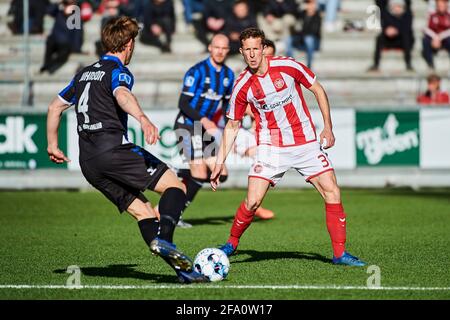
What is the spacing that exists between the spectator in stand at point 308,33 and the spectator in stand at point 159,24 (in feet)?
9.29

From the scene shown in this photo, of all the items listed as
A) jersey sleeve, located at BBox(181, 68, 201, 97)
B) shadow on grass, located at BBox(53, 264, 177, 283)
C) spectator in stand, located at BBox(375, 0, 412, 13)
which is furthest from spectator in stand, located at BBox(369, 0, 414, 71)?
shadow on grass, located at BBox(53, 264, 177, 283)

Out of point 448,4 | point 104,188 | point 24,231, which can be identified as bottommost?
point 24,231

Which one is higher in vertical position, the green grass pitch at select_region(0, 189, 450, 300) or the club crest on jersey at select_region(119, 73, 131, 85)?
the club crest on jersey at select_region(119, 73, 131, 85)

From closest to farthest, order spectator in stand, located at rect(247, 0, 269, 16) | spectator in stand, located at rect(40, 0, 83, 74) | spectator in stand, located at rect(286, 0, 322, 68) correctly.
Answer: spectator in stand, located at rect(40, 0, 83, 74) < spectator in stand, located at rect(286, 0, 322, 68) < spectator in stand, located at rect(247, 0, 269, 16)

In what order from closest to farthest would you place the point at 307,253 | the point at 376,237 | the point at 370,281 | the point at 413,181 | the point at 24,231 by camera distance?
1. the point at 370,281
2. the point at 307,253
3. the point at 376,237
4. the point at 24,231
5. the point at 413,181

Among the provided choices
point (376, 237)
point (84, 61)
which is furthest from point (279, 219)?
point (84, 61)

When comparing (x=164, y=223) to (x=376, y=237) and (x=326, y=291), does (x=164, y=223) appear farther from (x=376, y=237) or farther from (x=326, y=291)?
(x=376, y=237)

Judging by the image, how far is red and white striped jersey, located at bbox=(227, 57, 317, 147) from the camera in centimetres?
855

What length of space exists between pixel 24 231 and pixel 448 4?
513 inches

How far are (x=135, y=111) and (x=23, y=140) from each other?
11.2 meters

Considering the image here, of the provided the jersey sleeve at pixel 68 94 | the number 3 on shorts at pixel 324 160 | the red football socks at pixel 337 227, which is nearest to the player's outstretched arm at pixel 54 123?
the jersey sleeve at pixel 68 94

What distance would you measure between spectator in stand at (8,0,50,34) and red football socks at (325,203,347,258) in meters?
14.4

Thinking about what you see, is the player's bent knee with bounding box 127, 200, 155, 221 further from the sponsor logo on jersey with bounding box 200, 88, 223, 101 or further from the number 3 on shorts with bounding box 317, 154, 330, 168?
the sponsor logo on jersey with bounding box 200, 88, 223, 101

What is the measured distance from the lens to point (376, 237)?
1095 centimetres
